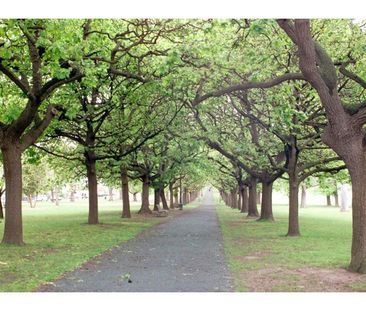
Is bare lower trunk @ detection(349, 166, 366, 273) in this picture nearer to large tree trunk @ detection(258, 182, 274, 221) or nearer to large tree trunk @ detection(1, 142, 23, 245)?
large tree trunk @ detection(1, 142, 23, 245)

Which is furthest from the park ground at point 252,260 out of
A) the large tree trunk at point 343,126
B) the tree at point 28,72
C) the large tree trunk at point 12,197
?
the tree at point 28,72

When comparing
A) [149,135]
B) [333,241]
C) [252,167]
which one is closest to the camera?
[333,241]

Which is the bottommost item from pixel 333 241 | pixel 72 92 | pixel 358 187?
pixel 333 241

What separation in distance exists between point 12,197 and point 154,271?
307 inches

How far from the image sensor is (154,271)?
11.8 m

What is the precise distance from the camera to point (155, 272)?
11.7 m

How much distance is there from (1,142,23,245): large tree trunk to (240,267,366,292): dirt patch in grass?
930 centimetres

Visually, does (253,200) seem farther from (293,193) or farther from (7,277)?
(7,277)

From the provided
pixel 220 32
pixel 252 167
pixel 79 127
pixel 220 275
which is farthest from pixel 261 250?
pixel 252 167

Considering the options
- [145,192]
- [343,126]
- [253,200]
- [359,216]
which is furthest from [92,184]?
[359,216]

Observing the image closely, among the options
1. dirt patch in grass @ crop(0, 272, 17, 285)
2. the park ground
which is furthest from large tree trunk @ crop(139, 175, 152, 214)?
dirt patch in grass @ crop(0, 272, 17, 285)

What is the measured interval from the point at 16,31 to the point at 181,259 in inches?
333

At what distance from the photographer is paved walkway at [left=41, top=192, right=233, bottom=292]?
A: 9797 mm

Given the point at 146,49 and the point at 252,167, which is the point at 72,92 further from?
the point at 252,167
